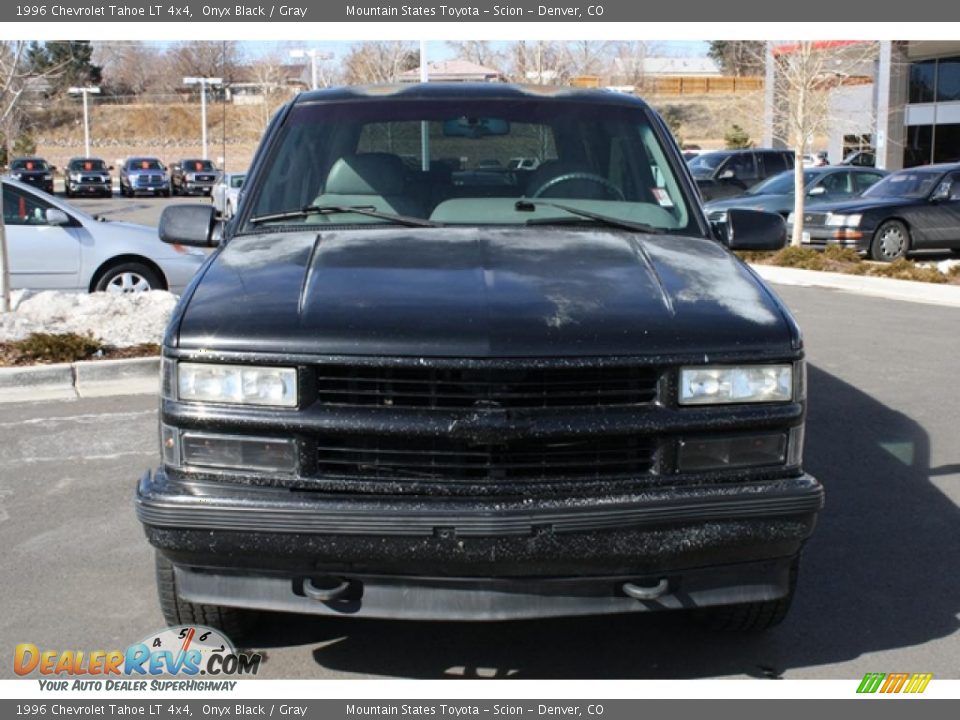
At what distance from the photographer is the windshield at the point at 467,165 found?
191 inches

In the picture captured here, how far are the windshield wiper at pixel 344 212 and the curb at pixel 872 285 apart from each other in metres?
8.89

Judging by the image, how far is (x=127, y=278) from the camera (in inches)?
449

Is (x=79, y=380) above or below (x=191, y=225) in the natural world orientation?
below

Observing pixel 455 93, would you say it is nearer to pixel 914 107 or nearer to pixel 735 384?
pixel 735 384

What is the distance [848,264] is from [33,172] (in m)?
38.4

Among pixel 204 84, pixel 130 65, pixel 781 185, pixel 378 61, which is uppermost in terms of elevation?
pixel 130 65

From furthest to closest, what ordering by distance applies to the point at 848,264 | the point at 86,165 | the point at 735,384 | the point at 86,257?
the point at 86,165, the point at 848,264, the point at 86,257, the point at 735,384

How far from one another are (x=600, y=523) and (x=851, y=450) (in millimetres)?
3975

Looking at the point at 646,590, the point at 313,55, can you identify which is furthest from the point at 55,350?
the point at 313,55

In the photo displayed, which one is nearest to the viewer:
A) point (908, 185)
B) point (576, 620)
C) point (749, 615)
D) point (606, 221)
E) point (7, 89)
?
point (749, 615)

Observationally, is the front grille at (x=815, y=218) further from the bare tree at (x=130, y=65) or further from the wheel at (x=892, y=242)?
the bare tree at (x=130, y=65)

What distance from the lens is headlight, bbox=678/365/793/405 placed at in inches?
143

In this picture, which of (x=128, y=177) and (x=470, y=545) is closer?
(x=470, y=545)
